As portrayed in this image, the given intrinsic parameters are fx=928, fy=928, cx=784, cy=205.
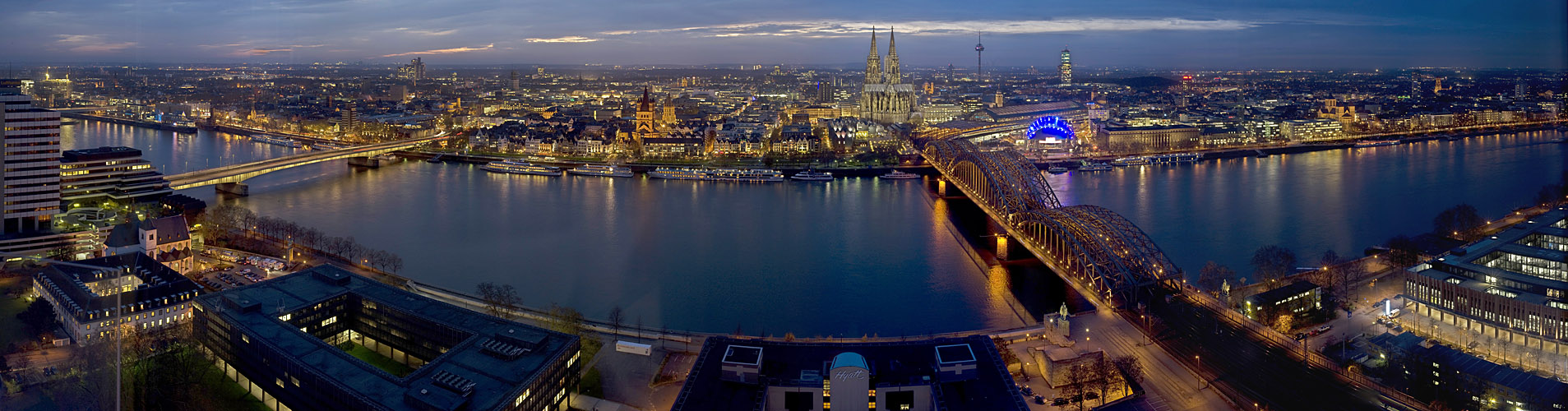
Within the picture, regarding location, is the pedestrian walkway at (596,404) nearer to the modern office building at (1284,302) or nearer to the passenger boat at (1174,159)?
the modern office building at (1284,302)

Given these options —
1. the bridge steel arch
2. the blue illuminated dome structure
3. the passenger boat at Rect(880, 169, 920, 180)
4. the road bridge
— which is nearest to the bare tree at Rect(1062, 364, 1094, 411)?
the bridge steel arch

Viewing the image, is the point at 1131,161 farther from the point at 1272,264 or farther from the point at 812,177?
the point at 1272,264

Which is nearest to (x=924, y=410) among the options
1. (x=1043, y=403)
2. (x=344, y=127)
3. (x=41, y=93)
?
(x=1043, y=403)

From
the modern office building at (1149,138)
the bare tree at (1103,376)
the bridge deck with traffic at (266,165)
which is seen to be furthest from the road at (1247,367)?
the modern office building at (1149,138)

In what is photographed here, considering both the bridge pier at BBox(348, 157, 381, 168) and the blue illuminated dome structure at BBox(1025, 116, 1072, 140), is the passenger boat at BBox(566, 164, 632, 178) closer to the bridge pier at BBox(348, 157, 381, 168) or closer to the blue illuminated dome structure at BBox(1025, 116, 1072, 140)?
the bridge pier at BBox(348, 157, 381, 168)

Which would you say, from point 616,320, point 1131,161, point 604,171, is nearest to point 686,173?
point 604,171

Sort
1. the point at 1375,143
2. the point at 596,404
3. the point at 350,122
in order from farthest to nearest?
the point at 350,122 < the point at 1375,143 < the point at 596,404
